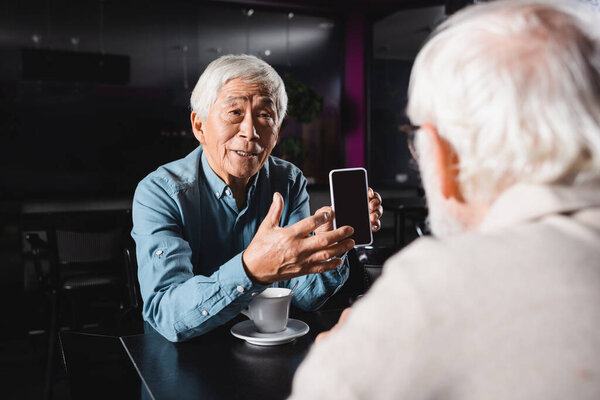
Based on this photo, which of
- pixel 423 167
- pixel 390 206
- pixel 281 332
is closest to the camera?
pixel 423 167

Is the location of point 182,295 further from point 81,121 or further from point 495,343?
point 81,121

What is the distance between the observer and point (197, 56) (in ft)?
18.6

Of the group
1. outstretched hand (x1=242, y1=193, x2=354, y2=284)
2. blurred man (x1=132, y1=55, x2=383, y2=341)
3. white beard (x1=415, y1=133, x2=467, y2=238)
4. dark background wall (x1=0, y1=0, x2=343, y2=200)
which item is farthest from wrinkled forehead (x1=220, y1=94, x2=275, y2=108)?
dark background wall (x1=0, y1=0, x2=343, y2=200)

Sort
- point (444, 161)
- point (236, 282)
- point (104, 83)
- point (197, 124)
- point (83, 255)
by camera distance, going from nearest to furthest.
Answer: point (444, 161)
point (236, 282)
point (197, 124)
point (83, 255)
point (104, 83)

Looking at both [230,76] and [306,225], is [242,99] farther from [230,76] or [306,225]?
[306,225]

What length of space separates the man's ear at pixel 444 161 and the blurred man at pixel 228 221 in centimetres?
54

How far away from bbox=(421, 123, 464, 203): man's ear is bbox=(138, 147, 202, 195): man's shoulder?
1061 mm

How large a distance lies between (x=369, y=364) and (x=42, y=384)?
314 centimetres

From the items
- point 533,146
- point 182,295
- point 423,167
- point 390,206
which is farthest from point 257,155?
point 390,206

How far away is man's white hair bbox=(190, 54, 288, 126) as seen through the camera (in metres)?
1.71

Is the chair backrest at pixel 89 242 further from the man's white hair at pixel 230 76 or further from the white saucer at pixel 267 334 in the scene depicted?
the white saucer at pixel 267 334

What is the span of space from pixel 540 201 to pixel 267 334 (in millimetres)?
790

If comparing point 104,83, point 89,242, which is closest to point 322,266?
point 89,242

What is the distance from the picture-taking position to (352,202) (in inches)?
58.6
